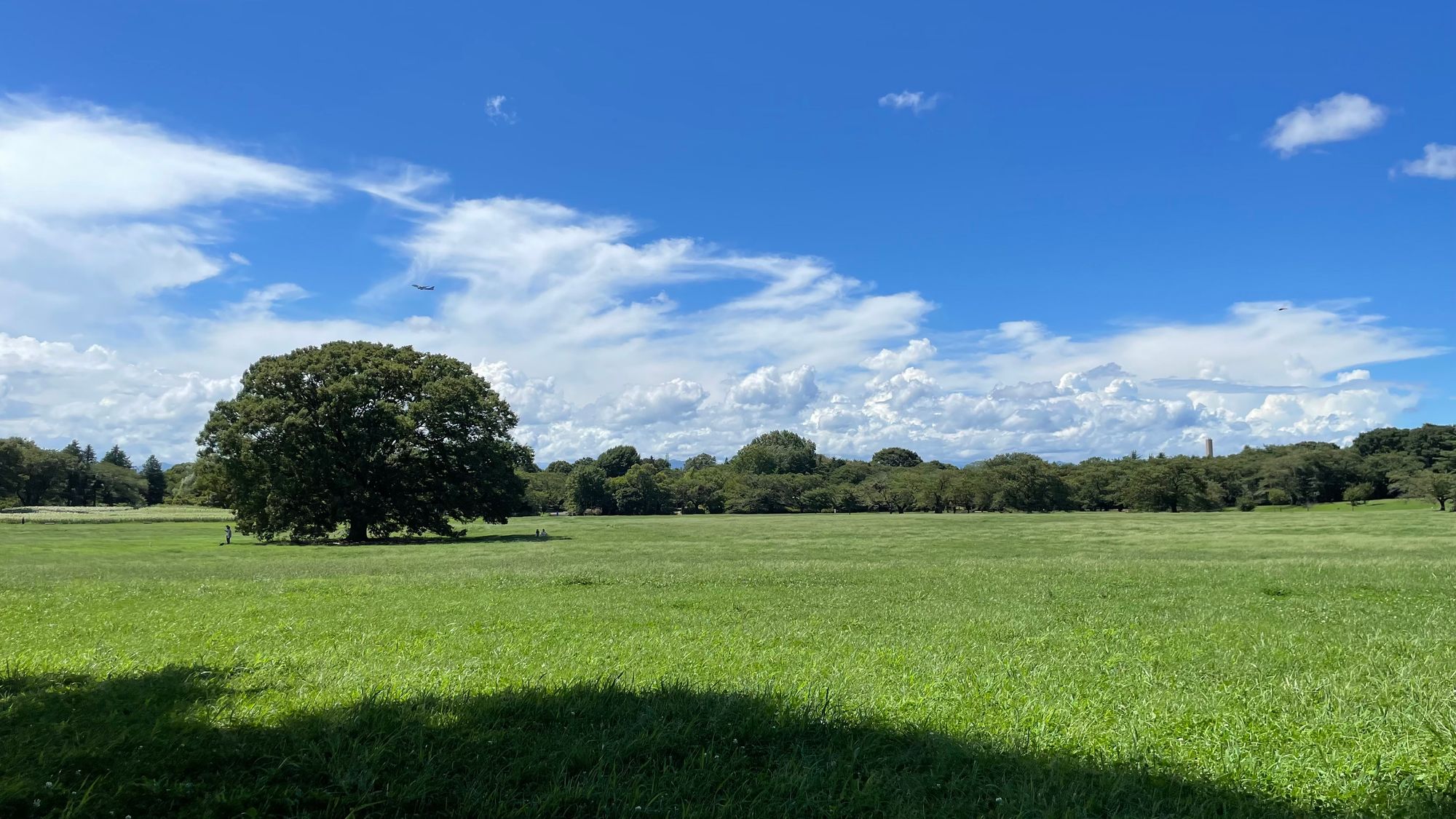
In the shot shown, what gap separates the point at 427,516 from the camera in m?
57.7

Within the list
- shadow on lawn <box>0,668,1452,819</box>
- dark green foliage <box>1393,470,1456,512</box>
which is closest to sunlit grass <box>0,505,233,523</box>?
shadow on lawn <box>0,668,1452,819</box>

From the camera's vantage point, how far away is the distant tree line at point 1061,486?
4909 inches

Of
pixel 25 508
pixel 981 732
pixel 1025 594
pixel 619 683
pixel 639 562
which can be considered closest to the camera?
pixel 981 732

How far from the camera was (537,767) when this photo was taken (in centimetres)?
577

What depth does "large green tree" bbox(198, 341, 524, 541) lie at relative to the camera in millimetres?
52312

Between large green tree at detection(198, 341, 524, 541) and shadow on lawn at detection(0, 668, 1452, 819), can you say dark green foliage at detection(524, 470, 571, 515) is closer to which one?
large green tree at detection(198, 341, 524, 541)

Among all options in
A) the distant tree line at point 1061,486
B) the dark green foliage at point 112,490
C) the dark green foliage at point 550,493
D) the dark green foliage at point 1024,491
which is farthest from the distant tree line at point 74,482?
the dark green foliage at point 1024,491

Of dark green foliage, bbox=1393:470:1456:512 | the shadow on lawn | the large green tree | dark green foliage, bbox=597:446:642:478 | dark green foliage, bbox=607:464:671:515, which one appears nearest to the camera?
the shadow on lawn

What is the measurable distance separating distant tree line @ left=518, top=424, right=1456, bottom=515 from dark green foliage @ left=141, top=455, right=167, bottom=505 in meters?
71.8

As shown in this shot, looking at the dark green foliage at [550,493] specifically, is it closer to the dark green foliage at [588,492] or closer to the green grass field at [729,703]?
the dark green foliage at [588,492]

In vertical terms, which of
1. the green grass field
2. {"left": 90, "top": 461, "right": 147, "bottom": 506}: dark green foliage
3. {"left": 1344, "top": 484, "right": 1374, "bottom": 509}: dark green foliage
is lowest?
{"left": 1344, "top": 484, "right": 1374, "bottom": 509}: dark green foliage

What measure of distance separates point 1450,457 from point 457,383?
108m

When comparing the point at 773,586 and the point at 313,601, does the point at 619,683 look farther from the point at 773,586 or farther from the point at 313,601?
the point at 773,586

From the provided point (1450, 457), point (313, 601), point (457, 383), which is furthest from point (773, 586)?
point (1450, 457)
